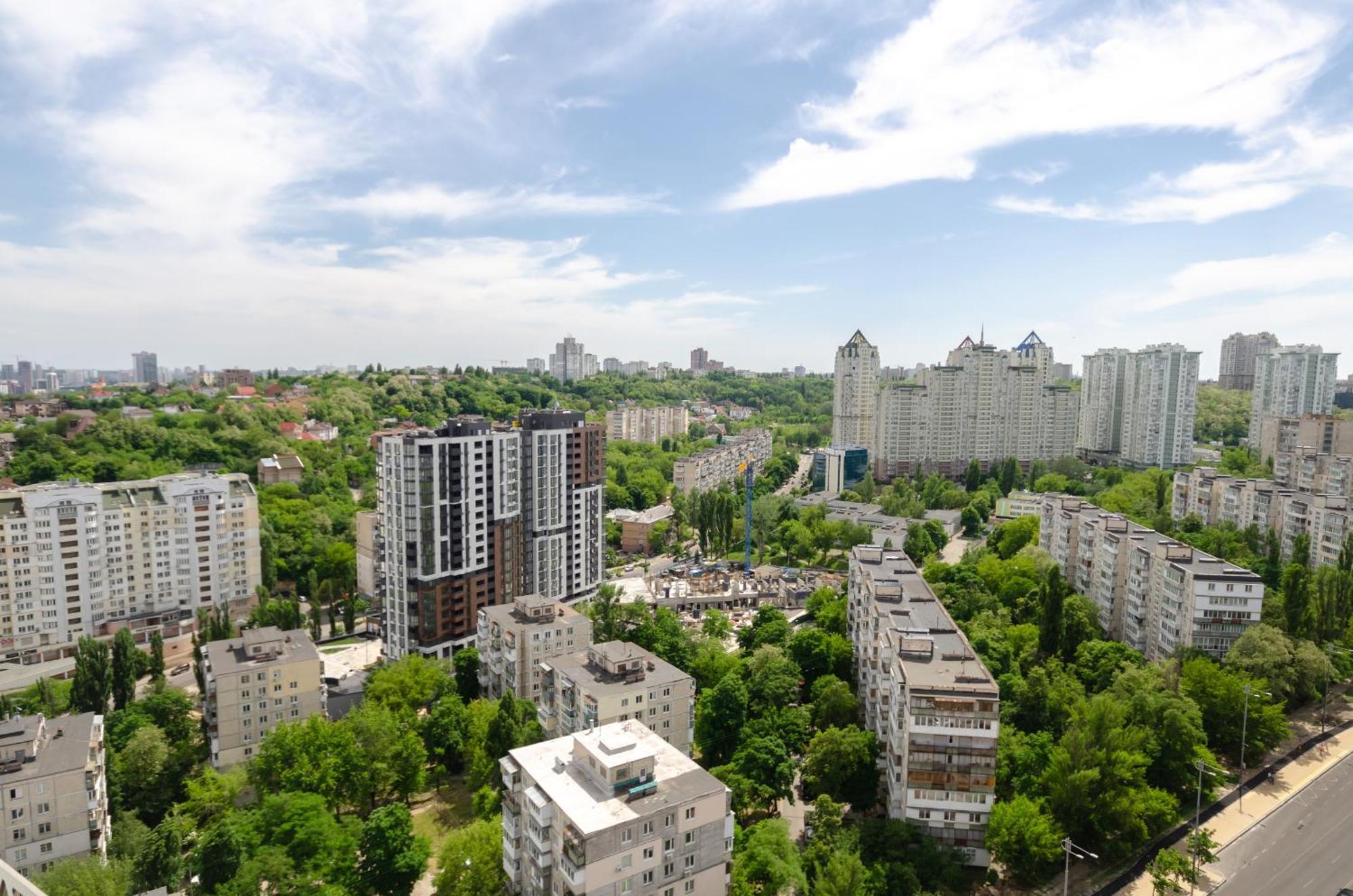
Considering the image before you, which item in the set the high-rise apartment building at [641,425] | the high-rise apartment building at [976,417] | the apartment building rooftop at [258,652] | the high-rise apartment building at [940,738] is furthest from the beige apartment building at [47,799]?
the high-rise apartment building at [641,425]

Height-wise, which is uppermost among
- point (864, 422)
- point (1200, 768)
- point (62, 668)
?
point (864, 422)

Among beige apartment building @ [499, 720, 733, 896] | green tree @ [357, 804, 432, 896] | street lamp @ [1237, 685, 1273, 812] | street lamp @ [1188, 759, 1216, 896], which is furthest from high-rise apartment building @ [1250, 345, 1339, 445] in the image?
green tree @ [357, 804, 432, 896]

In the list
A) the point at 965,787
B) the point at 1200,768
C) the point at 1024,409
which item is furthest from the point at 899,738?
the point at 1024,409

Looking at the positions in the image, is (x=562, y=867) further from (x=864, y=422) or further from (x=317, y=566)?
(x=864, y=422)

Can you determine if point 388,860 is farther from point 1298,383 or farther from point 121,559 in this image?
point 1298,383

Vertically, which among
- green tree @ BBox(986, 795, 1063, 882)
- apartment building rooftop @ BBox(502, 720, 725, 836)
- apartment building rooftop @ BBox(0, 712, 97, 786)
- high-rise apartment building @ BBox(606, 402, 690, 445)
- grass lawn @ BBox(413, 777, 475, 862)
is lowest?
grass lawn @ BBox(413, 777, 475, 862)

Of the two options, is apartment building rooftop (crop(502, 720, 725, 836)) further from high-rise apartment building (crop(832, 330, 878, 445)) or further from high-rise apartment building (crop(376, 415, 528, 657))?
high-rise apartment building (crop(832, 330, 878, 445))
